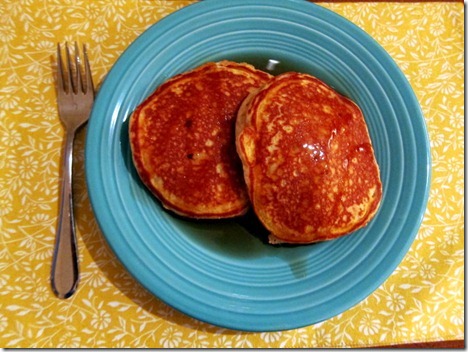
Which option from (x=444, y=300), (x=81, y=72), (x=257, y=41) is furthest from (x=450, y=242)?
(x=81, y=72)

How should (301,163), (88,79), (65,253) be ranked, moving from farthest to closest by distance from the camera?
(88,79)
(65,253)
(301,163)

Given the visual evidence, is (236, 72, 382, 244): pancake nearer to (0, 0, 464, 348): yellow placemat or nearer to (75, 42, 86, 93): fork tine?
(0, 0, 464, 348): yellow placemat

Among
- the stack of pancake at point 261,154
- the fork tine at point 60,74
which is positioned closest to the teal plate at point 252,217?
the stack of pancake at point 261,154

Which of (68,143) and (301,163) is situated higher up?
(301,163)

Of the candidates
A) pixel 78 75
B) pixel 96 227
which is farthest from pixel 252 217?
pixel 78 75

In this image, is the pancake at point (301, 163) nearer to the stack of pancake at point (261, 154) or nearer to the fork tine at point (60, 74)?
the stack of pancake at point (261, 154)

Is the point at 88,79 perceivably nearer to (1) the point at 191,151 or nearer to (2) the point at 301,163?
(1) the point at 191,151

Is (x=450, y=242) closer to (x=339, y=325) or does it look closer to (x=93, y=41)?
(x=339, y=325)
